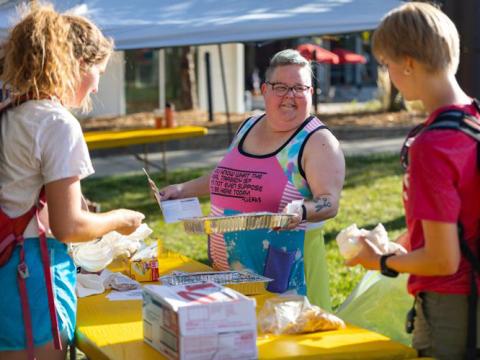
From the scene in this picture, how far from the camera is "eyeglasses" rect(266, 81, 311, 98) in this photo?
Answer: 12.0 feet

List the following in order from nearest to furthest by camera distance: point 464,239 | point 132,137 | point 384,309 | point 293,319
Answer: point 464,239 < point 293,319 < point 384,309 < point 132,137

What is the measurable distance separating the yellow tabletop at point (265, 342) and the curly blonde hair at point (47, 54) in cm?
77

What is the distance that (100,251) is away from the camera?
3.58 meters

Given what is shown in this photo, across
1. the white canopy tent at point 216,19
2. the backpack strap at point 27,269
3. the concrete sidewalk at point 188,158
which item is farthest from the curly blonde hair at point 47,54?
the concrete sidewalk at point 188,158

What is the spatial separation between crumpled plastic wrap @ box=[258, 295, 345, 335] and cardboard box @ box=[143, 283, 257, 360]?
0.27 m

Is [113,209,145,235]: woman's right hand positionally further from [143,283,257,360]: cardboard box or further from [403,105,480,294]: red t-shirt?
[403,105,480,294]: red t-shirt

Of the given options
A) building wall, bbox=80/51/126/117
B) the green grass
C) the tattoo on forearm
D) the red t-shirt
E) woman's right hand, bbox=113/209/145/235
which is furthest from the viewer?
building wall, bbox=80/51/126/117

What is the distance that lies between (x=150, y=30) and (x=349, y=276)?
2.41 metres

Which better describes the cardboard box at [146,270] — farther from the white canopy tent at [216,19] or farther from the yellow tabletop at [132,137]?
the yellow tabletop at [132,137]

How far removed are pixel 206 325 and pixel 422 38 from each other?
957 millimetres

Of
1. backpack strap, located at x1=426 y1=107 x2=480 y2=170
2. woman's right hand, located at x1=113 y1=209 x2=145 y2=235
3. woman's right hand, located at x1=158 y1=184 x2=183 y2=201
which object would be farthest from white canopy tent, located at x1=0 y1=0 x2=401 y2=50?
backpack strap, located at x1=426 y1=107 x2=480 y2=170

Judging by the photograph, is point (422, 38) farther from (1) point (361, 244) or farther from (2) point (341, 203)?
(2) point (341, 203)

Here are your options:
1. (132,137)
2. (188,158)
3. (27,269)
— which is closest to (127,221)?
(27,269)

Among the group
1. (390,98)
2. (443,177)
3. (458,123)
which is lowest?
(390,98)
